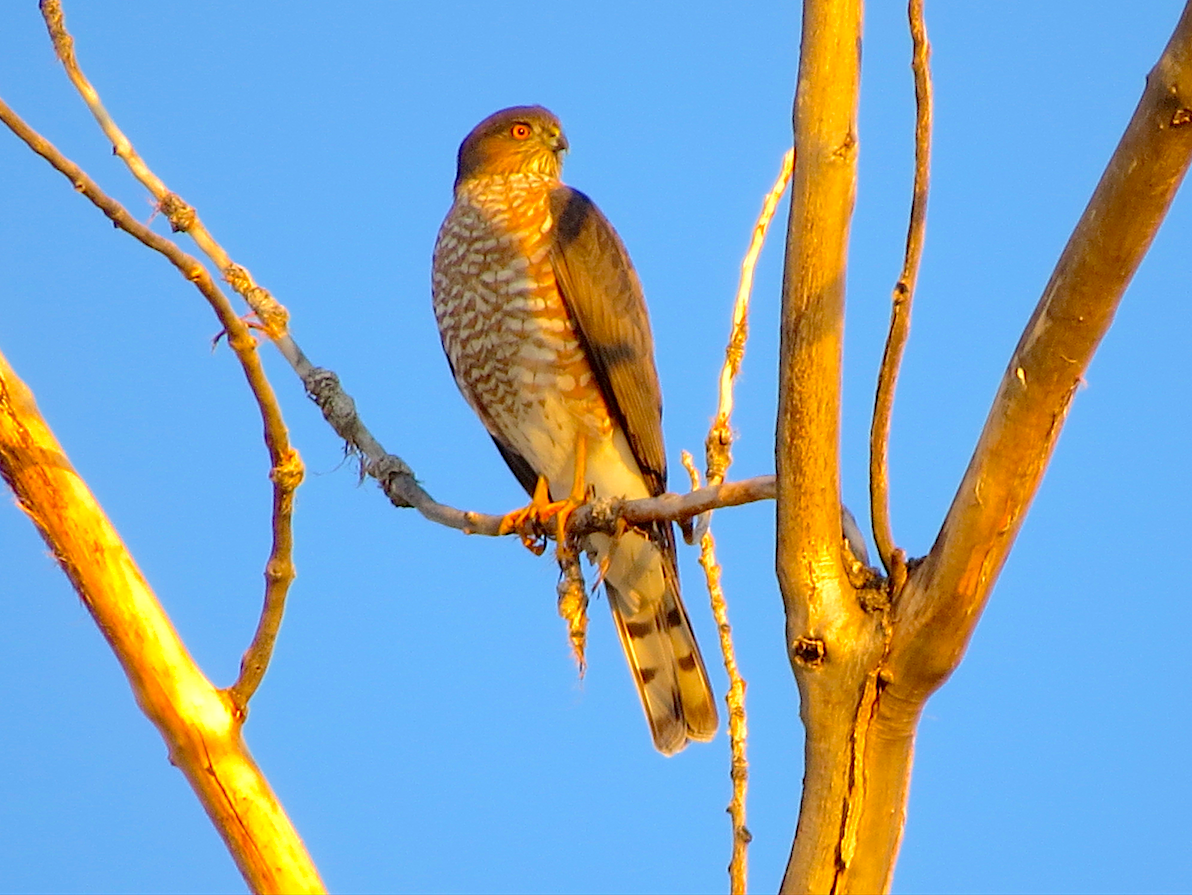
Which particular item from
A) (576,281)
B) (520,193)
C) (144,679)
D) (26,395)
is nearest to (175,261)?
(26,395)

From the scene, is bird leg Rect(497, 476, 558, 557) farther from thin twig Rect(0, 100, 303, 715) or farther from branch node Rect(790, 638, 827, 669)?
branch node Rect(790, 638, 827, 669)

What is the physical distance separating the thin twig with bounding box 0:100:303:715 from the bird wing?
1.93m

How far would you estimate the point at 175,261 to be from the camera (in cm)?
253

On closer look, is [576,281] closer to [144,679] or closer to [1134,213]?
[144,679]

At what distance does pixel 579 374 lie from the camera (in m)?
4.59

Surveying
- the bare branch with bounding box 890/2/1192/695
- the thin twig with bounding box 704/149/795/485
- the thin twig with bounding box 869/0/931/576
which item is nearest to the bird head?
the thin twig with bounding box 704/149/795/485

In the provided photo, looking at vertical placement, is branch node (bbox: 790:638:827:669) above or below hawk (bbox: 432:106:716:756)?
below

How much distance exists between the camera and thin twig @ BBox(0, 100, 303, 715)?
2533 millimetres

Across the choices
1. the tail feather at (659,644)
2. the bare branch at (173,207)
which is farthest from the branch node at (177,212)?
the tail feather at (659,644)

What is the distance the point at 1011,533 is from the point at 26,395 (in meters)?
1.90

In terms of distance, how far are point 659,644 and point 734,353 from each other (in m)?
1.84

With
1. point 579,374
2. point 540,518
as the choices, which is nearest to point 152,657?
point 540,518

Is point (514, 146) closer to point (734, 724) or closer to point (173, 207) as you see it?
point (173, 207)

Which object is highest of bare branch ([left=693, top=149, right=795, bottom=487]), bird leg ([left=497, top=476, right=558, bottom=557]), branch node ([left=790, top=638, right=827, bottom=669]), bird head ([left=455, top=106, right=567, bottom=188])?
bird head ([left=455, top=106, right=567, bottom=188])
